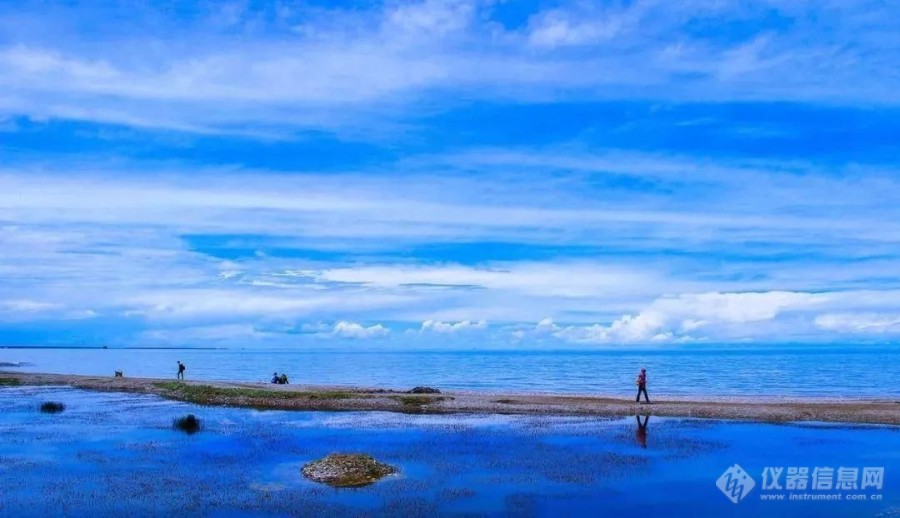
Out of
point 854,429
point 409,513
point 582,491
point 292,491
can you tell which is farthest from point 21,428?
point 854,429

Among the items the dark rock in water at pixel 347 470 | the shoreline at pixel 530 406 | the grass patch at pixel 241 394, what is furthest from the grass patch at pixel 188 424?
A: the dark rock in water at pixel 347 470

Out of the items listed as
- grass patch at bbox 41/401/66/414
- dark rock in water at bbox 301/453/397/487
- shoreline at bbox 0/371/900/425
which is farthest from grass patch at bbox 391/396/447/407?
dark rock in water at bbox 301/453/397/487

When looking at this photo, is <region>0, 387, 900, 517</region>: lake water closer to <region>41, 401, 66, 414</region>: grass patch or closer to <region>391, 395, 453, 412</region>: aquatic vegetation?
<region>41, 401, 66, 414</region>: grass patch

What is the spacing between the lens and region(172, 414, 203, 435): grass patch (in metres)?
37.7

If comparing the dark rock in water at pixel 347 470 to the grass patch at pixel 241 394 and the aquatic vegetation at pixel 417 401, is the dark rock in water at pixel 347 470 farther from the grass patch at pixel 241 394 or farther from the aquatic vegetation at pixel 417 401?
the grass patch at pixel 241 394

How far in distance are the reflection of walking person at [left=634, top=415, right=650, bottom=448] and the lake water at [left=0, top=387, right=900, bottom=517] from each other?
10cm

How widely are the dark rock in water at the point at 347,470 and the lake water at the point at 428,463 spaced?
0.61 m

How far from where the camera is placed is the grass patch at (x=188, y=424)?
37.7 metres

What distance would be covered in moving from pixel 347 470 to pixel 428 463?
4154mm

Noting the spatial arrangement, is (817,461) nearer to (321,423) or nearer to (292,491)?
(292,491)

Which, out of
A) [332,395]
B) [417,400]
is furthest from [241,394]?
[417,400]

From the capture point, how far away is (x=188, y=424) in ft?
130

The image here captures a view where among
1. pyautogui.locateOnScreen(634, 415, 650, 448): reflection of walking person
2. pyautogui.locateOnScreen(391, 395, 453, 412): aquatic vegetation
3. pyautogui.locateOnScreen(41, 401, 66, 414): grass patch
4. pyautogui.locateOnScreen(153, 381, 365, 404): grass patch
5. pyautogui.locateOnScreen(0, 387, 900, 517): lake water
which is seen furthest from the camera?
pyautogui.locateOnScreen(153, 381, 365, 404): grass patch

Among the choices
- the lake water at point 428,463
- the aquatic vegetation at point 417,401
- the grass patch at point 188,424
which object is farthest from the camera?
the aquatic vegetation at point 417,401
